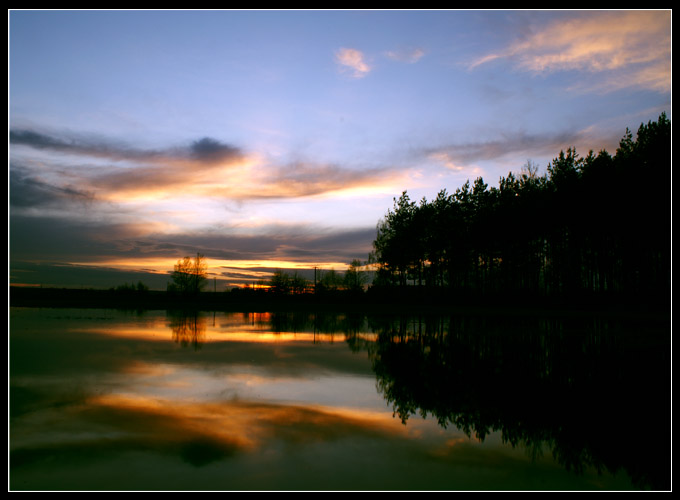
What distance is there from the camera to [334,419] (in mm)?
6941

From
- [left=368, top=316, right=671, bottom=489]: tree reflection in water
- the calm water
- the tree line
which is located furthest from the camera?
the tree line

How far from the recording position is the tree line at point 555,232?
112 feet

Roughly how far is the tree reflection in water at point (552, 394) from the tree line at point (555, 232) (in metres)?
23.0

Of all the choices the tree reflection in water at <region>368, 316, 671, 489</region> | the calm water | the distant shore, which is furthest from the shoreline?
the calm water

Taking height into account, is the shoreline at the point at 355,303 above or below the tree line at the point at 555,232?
below

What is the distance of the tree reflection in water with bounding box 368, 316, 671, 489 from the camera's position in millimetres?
5918

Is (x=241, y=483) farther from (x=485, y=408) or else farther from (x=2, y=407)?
(x=485, y=408)

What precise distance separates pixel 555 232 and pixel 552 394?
132ft

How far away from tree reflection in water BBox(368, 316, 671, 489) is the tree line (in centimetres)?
2298

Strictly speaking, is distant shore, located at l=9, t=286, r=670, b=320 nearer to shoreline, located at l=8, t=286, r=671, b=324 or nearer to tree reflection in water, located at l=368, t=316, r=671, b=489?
shoreline, located at l=8, t=286, r=671, b=324

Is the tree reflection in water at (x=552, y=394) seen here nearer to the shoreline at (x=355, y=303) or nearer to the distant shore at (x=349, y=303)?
the shoreline at (x=355, y=303)

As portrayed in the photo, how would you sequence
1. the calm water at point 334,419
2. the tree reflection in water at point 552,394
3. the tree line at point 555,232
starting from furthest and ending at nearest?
the tree line at point 555,232
the tree reflection in water at point 552,394
the calm water at point 334,419

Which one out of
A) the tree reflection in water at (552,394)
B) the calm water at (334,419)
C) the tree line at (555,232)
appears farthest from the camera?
the tree line at (555,232)

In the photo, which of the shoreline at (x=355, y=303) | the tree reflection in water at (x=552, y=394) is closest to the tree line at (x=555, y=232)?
the shoreline at (x=355, y=303)
